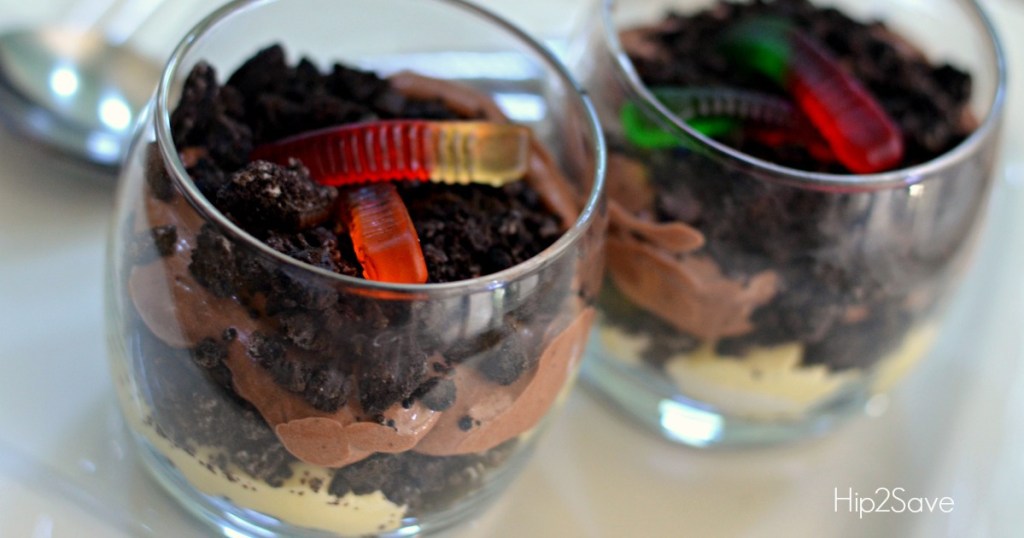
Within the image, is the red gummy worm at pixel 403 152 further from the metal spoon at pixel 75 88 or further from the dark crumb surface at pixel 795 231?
the metal spoon at pixel 75 88

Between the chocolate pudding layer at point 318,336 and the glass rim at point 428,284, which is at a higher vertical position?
the glass rim at point 428,284

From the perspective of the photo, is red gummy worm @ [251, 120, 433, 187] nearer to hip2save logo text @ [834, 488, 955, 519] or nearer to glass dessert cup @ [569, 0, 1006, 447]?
glass dessert cup @ [569, 0, 1006, 447]

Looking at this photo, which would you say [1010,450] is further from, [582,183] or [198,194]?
[198,194]

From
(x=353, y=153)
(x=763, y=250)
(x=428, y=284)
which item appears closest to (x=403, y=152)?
(x=353, y=153)

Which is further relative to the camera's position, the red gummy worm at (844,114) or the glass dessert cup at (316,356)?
the red gummy worm at (844,114)

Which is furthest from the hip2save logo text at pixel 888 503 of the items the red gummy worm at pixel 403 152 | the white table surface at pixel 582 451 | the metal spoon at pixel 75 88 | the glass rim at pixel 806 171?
the metal spoon at pixel 75 88

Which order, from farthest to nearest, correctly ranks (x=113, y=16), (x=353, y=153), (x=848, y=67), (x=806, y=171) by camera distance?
(x=113, y=16)
(x=848, y=67)
(x=806, y=171)
(x=353, y=153)

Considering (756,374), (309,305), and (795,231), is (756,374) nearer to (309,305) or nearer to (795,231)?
(795,231)

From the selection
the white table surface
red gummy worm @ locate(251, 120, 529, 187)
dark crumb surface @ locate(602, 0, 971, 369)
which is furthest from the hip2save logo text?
red gummy worm @ locate(251, 120, 529, 187)
